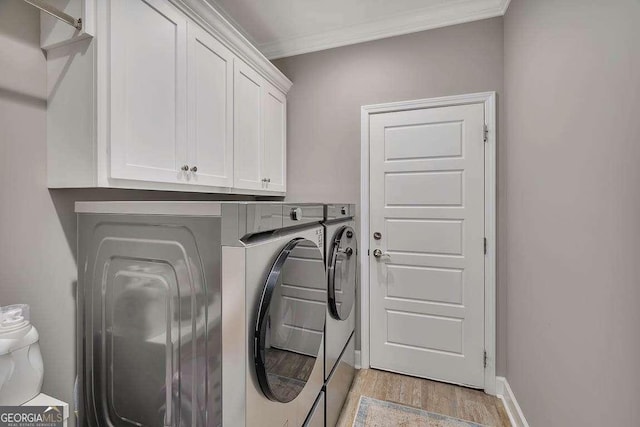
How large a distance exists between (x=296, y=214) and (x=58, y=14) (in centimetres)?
107

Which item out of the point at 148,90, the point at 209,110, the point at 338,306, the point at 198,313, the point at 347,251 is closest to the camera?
the point at 198,313

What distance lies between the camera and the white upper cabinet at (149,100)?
110 centimetres

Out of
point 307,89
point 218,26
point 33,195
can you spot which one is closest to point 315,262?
point 33,195

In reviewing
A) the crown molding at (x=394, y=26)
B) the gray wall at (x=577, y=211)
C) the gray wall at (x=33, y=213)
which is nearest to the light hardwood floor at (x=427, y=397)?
the gray wall at (x=577, y=211)

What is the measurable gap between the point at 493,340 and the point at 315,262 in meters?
1.60

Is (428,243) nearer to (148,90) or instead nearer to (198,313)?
(198,313)

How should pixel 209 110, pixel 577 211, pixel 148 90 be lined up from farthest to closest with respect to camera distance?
pixel 209 110 → pixel 148 90 → pixel 577 211

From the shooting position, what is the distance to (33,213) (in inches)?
46.2

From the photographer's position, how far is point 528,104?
5.30ft

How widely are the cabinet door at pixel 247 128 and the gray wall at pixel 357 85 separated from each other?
1.64 feet

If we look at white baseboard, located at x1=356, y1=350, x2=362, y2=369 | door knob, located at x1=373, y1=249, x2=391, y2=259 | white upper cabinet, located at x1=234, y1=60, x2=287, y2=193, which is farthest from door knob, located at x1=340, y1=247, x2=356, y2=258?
white baseboard, located at x1=356, y1=350, x2=362, y2=369

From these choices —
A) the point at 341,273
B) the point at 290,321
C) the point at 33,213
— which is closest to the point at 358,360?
the point at 341,273

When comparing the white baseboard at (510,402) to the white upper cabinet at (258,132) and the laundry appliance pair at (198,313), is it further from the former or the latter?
the white upper cabinet at (258,132)

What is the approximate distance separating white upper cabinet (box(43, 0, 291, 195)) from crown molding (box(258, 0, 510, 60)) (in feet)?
2.39
